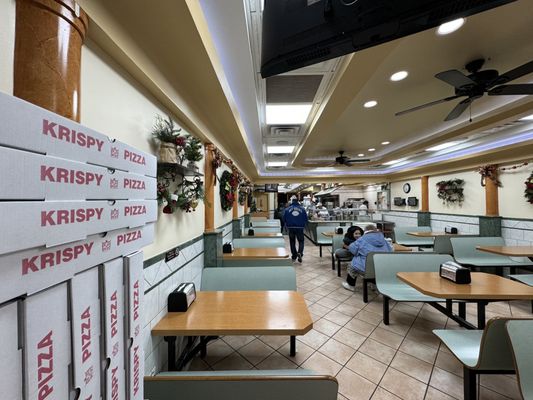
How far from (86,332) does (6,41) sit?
1.08m

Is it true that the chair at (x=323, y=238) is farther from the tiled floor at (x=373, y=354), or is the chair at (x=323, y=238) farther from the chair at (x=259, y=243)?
the tiled floor at (x=373, y=354)

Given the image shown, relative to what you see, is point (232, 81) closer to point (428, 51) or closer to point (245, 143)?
point (245, 143)

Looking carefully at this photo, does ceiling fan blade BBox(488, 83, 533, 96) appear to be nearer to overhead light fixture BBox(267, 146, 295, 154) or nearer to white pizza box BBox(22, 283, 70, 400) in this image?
white pizza box BBox(22, 283, 70, 400)

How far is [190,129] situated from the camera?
2.58 metres

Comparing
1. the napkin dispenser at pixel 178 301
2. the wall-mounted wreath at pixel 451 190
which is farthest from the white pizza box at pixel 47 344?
the wall-mounted wreath at pixel 451 190

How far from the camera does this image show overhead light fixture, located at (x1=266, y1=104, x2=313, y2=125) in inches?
134

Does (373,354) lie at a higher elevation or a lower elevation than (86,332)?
lower

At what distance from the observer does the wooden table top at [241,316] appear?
5.16 feet

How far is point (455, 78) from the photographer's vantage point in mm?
2131

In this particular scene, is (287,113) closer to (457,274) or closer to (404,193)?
(457,274)

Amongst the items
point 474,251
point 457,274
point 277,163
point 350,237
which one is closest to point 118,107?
point 457,274

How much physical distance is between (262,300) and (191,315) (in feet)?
1.94

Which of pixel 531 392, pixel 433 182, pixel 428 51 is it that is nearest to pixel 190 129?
pixel 428 51

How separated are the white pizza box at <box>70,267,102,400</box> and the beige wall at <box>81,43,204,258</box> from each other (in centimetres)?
93
